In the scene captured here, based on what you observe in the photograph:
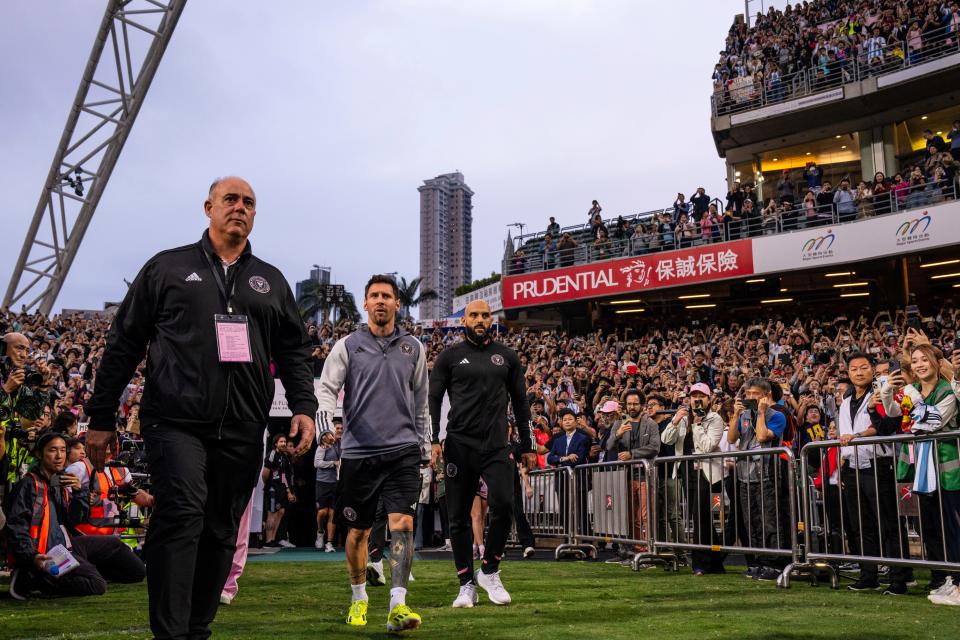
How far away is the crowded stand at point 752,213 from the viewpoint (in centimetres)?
2602

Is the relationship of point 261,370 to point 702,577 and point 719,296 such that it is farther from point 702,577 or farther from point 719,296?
point 719,296

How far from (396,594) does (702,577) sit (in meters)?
4.29

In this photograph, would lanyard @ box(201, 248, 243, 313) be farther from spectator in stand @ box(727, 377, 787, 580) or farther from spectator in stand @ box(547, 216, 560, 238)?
spectator in stand @ box(547, 216, 560, 238)

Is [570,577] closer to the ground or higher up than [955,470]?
closer to the ground

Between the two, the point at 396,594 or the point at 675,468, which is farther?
the point at 675,468

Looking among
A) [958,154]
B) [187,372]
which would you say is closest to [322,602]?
[187,372]

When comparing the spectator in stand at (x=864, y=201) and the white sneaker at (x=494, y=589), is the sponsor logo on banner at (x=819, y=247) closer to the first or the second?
the spectator in stand at (x=864, y=201)

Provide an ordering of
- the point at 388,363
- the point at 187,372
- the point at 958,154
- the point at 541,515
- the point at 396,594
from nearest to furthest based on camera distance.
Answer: the point at 187,372
the point at 396,594
the point at 388,363
the point at 541,515
the point at 958,154

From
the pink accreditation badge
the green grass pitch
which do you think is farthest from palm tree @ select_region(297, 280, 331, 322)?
the pink accreditation badge

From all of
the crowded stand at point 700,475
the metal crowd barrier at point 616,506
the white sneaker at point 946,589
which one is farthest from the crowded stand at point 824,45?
the white sneaker at point 946,589

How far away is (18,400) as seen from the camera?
703 cm

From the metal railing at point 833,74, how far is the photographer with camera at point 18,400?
95.7 feet

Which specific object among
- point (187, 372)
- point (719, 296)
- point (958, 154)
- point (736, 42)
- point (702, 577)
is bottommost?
point (702, 577)

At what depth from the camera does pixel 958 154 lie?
2536cm
